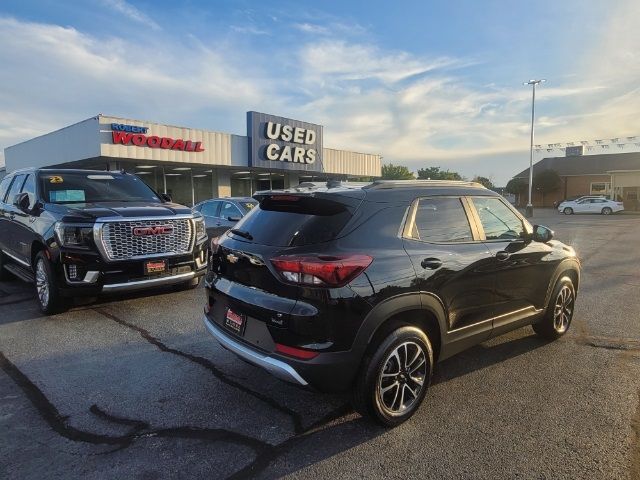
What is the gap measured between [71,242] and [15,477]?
140 inches

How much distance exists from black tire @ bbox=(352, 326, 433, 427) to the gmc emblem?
4012mm

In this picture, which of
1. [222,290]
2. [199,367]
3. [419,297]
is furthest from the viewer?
[199,367]

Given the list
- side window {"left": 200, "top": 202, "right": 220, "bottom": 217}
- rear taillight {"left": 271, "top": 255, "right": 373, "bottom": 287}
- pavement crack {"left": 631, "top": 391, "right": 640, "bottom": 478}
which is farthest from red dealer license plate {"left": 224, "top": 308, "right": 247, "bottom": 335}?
side window {"left": 200, "top": 202, "right": 220, "bottom": 217}

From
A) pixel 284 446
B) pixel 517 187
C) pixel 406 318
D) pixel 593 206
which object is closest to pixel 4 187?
pixel 284 446

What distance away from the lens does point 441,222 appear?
370cm

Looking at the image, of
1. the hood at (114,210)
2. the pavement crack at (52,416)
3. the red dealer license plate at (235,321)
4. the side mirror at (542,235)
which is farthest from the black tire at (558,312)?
the hood at (114,210)

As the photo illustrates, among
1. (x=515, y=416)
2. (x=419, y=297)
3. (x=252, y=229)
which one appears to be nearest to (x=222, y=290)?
(x=252, y=229)

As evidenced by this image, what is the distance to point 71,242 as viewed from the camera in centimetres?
563

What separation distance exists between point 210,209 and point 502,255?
27.7 feet

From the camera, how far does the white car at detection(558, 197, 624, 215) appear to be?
37.1 m

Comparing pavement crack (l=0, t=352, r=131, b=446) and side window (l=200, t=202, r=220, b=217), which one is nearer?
pavement crack (l=0, t=352, r=131, b=446)

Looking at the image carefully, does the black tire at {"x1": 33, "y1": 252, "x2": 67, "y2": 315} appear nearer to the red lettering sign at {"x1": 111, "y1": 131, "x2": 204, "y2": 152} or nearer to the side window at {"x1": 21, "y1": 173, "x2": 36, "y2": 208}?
the side window at {"x1": 21, "y1": 173, "x2": 36, "y2": 208}

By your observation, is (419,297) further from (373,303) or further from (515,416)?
(515,416)

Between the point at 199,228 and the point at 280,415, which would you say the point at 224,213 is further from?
the point at 280,415
